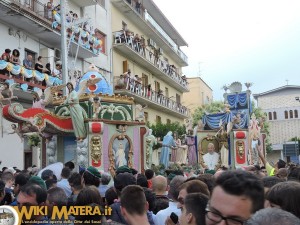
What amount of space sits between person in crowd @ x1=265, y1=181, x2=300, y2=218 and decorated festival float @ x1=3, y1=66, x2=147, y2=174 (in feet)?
29.1

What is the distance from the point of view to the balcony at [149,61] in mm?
27594

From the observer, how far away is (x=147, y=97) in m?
29.6

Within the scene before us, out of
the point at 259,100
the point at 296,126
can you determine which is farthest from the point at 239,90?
the point at 259,100

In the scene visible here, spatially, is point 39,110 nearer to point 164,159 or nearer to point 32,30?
point 164,159

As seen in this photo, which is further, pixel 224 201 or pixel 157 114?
pixel 157 114

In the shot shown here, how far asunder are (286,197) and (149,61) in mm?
28667

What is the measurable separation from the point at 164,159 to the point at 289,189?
1399 centimetres

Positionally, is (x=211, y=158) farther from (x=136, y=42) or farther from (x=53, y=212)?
(x=136, y=42)

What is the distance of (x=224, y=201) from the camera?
98.4 inches

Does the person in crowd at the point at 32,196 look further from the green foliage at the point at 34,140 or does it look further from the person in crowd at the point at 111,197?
the green foliage at the point at 34,140

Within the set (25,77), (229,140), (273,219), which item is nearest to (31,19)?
(25,77)

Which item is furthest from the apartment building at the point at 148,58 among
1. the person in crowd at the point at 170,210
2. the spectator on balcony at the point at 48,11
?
the person in crowd at the point at 170,210

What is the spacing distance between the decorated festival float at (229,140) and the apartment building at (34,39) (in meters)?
5.65

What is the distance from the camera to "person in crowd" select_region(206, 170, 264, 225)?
244cm
